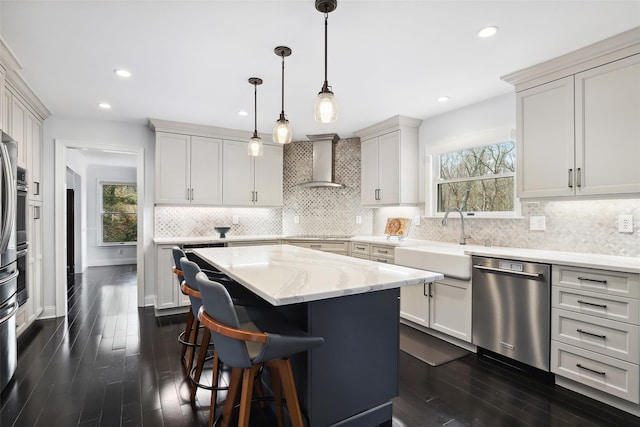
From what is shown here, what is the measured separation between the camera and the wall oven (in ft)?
8.19

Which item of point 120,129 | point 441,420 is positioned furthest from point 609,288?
point 120,129

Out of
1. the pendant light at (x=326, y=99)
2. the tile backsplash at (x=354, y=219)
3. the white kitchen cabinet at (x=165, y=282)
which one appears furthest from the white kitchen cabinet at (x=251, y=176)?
the pendant light at (x=326, y=99)

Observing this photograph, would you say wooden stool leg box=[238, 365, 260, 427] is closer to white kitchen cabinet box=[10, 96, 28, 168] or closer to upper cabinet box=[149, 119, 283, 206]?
white kitchen cabinet box=[10, 96, 28, 168]

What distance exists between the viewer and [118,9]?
192 centimetres

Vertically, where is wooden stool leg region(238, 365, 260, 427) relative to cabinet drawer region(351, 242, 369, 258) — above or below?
below

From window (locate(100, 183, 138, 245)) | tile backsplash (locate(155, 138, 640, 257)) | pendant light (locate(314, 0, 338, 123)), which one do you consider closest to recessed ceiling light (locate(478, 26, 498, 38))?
pendant light (locate(314, 0, 338, 123))

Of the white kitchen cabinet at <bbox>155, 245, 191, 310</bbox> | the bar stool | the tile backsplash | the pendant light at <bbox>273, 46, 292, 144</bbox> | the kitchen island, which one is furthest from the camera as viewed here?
the white kitchen cabinet at <bbox>155, 245, 191, 310</bbox>

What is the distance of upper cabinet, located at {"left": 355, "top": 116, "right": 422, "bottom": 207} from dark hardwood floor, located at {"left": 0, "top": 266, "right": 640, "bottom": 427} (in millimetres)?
1990

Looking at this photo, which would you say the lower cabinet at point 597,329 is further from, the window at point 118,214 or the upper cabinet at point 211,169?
the window at point 118,214

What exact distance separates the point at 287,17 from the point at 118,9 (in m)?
0.97

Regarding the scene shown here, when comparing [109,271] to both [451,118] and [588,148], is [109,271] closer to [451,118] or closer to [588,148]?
[451,118]

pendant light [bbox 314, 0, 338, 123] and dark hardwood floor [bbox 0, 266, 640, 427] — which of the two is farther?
dark hardwood floor [bbox 0, 266, 640, 427]

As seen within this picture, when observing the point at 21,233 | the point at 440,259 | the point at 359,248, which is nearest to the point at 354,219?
the point at 359,248

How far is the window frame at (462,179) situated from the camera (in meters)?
3.24
